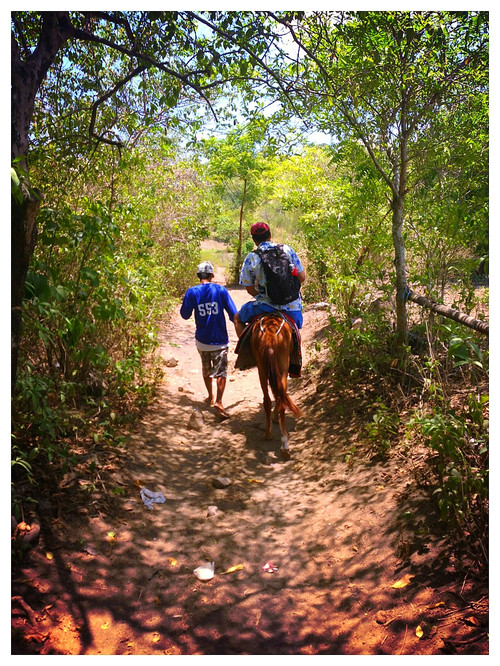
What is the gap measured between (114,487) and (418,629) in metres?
2.40

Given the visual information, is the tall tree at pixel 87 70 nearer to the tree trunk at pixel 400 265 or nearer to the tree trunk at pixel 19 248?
the tree trunk at pixel 19 248

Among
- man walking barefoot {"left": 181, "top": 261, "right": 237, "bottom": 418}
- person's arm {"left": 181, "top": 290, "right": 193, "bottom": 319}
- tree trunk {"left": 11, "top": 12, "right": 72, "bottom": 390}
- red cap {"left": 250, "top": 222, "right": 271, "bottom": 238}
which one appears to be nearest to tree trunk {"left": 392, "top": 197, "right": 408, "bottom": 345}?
red cap {"left": 250, "top": 222, "right": 271, "bottom": 238}

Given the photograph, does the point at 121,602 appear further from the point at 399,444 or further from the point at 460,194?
the point at 460,194

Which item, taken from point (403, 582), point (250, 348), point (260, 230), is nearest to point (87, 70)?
point (260, 230)

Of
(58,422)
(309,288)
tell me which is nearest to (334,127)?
(58,422)

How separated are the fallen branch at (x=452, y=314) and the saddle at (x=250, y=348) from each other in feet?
4.37

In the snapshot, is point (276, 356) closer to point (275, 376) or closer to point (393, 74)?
point (275, 376)

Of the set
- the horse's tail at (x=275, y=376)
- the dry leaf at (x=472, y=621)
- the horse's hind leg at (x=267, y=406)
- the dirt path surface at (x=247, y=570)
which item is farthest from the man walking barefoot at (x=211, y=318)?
the dry leaf at (x=472, y=621)

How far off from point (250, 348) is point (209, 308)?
→ 978 mm

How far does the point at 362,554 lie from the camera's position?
2945mm

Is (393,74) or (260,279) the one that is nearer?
(393,74)

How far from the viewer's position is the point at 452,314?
3.71m

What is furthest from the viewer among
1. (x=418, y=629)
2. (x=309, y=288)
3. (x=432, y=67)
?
(x=309, y=288)

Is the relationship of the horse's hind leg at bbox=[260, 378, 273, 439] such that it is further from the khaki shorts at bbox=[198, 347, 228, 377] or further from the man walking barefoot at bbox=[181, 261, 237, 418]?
the khaki shorts at bbox=[198, 347, 228, 377]
